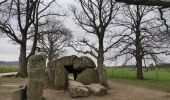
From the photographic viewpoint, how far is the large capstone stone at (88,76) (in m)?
26.6

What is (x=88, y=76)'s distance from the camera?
2680 cm

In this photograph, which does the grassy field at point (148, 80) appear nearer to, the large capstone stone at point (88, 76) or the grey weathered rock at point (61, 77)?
the large capstone stone at point (88, 76)

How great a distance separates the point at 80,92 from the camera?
2220 cm

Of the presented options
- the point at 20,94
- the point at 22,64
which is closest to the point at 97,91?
the point at 20,94

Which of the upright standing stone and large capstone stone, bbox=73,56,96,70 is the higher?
large capstone stone, bbox=73,56,96,70

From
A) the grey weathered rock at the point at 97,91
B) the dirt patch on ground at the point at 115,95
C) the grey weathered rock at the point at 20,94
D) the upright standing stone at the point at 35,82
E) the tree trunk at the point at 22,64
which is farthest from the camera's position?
the tree trunk at the point at 22,64

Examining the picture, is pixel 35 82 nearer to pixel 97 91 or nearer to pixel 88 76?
pixel 97 91

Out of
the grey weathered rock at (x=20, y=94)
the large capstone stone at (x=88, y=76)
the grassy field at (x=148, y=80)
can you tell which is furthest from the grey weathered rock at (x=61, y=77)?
the grassy field at (x=148, y=80)

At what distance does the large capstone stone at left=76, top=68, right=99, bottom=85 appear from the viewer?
87.1ft

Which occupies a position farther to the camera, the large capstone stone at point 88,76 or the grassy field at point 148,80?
the grassy field at point 148,80

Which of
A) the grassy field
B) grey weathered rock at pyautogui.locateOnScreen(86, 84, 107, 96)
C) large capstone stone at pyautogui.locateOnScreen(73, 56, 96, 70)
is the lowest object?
grey weathered rock at pyautogui.locateOnScreen(86, 84, 107, 96)

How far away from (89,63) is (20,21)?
14.9m

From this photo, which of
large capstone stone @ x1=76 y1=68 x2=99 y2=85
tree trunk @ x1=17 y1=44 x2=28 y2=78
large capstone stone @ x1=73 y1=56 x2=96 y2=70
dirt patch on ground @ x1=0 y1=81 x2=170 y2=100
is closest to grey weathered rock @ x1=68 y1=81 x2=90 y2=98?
dirt patch on ground @ x1=0 y1=81 x2=170 y2=100

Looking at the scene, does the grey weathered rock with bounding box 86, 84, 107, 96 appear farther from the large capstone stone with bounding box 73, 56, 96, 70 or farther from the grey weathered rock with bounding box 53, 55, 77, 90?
the large capstone stone with bounding box 73, 56, 96, 70
